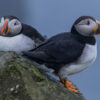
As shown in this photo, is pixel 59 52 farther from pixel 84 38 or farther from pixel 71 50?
pixel 84 38

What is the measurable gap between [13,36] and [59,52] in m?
0.42

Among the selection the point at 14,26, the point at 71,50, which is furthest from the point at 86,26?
the point at 14,26

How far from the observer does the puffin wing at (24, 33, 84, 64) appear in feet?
6.13

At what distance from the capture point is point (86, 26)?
196 centimetres

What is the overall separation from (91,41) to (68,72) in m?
0.27

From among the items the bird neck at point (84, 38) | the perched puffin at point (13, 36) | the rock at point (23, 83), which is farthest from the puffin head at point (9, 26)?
the bird neck at point (84, 38)

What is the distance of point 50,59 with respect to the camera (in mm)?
1872

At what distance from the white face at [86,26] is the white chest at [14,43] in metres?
0.41

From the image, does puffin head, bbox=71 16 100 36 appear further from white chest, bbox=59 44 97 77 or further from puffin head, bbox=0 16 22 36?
puffin head, bbox=0 16 22 36

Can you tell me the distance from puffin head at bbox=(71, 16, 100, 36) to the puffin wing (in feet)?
0.34

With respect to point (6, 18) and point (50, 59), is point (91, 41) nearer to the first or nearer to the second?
point (50, 59)

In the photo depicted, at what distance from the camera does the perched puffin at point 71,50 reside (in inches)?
73.7

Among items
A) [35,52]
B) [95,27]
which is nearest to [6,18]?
[35,52]

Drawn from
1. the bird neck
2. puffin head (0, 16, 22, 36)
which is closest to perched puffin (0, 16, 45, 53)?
puffin head (0, 16, 22, 36)
